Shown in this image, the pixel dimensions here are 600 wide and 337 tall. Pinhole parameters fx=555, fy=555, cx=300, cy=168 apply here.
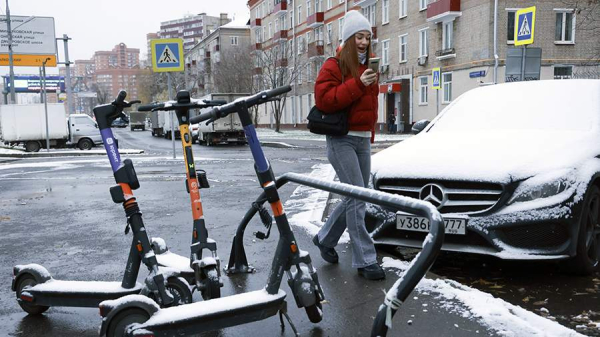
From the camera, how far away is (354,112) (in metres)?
4.25

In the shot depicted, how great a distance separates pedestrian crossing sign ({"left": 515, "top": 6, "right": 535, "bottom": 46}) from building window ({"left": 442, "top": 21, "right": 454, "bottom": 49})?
20464mm

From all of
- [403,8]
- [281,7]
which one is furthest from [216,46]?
[403,8]

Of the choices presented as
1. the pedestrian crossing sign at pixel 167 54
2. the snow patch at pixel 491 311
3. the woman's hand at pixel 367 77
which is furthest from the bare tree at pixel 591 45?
the snow patch at pixel 491 311

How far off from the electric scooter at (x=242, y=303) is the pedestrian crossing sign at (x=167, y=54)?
12550mm

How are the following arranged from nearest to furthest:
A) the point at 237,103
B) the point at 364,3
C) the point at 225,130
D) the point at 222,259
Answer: the point at 237,103
the point at 222,259
the point at 225,130
the point at 364,3

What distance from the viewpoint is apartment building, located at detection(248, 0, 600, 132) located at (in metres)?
Result: 28.9

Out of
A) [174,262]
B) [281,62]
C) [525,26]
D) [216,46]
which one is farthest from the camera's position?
[216,46]

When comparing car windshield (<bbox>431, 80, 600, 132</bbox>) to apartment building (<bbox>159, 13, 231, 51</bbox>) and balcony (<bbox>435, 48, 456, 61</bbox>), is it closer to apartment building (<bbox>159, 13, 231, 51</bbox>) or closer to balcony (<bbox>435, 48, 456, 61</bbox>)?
balcony (<bbox>435, 48, 456, 61</bbox>)

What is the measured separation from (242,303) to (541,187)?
246 cm

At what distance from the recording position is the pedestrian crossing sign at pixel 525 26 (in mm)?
11891

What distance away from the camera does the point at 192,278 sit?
3.72m

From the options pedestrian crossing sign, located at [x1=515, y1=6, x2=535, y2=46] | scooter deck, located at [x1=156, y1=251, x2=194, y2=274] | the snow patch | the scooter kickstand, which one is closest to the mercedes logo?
the snow patch

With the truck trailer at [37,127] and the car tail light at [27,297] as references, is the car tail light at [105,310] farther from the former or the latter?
the truck trailer at [37,127]

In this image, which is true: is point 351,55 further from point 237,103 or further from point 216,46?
point 216,46
